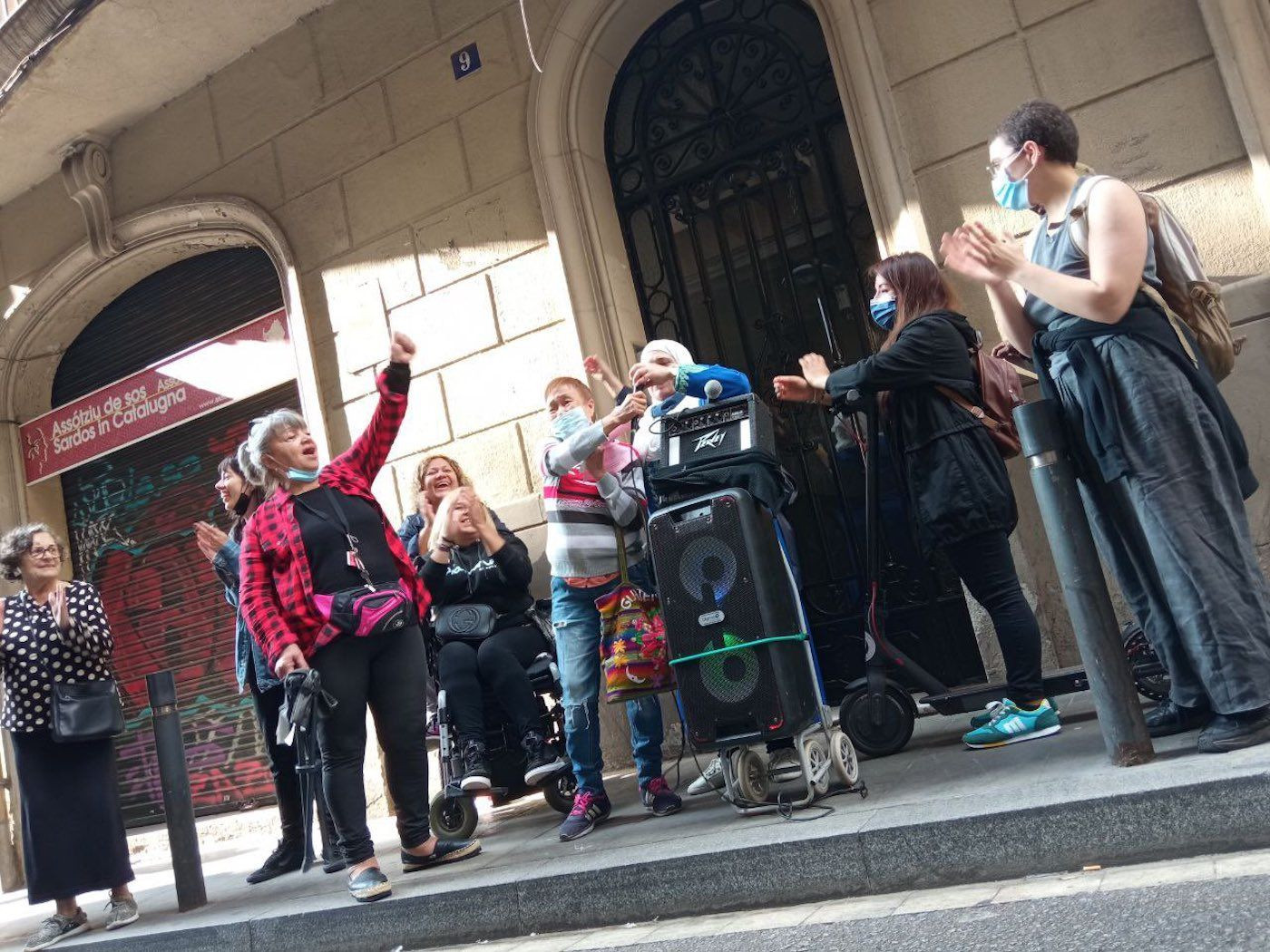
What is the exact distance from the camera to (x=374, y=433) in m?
4.29

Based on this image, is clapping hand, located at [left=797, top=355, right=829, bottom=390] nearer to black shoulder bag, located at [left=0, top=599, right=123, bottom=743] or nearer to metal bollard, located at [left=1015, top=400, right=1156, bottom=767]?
metal bollard, located at [left=1015, top=400, right=1156, bottom=767]

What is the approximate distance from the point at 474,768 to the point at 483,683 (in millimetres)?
390

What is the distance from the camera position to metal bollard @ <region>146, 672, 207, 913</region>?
456cm

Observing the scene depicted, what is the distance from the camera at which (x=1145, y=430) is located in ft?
10.0

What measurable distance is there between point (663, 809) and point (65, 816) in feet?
8.67

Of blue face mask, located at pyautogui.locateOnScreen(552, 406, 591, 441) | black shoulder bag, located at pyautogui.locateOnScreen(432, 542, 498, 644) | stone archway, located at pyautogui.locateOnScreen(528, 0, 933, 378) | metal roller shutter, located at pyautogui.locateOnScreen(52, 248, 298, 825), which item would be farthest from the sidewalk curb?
metal roller shutter, located at pyautogui.locateOnScreen(52, 248, 298, 825)

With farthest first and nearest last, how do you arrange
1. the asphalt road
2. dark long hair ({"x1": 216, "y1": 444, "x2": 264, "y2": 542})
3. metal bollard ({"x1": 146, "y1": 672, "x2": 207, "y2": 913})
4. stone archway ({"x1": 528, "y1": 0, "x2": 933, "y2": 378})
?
1. stone archway ({"x1": 528, "y1": 0, "x2": 933, "y2": 378})
2. dark long hair ({"x1": 216, "y1": 444, "x2": 264, "y2": 542})
3. metal bollard ({"x1": 146, "y1": 672, "x2": 207, "y2": 913})
4. the asphalt road

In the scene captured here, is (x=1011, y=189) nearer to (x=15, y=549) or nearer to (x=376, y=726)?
(x=376, y=726)

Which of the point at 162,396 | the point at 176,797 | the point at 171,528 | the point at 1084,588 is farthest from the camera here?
the point at 171,528

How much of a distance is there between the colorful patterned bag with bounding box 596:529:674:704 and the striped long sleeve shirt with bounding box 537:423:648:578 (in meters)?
0.25

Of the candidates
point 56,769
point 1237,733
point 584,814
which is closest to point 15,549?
point 56,769

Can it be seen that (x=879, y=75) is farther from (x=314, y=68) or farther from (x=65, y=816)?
(x=65, y=816)

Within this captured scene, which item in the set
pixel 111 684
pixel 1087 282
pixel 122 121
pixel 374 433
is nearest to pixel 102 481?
pixel 122 121

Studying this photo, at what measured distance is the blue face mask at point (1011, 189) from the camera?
10.9ft
